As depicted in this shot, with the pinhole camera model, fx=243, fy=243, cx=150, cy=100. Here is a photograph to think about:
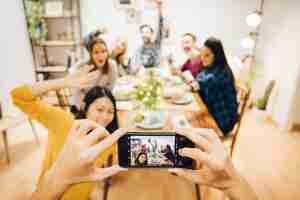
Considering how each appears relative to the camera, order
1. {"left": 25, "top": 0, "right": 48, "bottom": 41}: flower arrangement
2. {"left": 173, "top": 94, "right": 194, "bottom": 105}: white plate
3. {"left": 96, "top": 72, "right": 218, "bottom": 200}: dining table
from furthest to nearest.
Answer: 1. {"left": 25, "top": 0, "right": 48, "bottom": 41}: flower arrangement
2. {"left": 173, "top": 94, "right": 194, "bottom": 105}: white plate
3. {"left": 96, "top": 72, "right": 218, "bottom": 200}: dining table

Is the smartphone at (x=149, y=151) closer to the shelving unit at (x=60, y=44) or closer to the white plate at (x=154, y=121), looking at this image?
the white plate at (x=154, y=121)

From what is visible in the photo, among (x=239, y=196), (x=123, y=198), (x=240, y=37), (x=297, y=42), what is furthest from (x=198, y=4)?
(x=239, y=196)

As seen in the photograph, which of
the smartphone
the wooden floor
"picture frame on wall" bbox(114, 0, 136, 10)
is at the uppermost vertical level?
"picture frame on wall" bbox(114, 0, 136, 10)

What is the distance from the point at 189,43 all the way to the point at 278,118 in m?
1.48

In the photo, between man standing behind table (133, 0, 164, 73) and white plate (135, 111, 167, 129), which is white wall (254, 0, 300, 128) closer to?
man standing behind table (133, 0, 164, 73)

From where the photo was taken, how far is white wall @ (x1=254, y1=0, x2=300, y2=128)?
284 centimetres

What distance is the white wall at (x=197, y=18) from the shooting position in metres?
3.59

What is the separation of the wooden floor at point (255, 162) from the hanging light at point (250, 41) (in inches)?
42.9

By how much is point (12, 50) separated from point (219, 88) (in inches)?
101

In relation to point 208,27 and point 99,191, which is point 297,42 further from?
point 99,191

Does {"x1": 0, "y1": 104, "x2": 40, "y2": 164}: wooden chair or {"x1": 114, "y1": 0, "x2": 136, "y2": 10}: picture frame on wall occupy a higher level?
{"x1": 114, "y1": 0, "x2": 136, "y2": 10}: picture frame on wall

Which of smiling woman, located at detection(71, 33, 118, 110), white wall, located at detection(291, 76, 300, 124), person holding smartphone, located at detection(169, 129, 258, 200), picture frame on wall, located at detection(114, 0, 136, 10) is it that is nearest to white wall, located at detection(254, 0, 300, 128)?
white wall, located at detection(291, 76, 300, 124)

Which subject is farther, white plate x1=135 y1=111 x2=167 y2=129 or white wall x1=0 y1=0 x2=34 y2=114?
white wall x1=0 y1=0 x2=34 y2=114

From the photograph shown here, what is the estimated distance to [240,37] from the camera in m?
3.71
